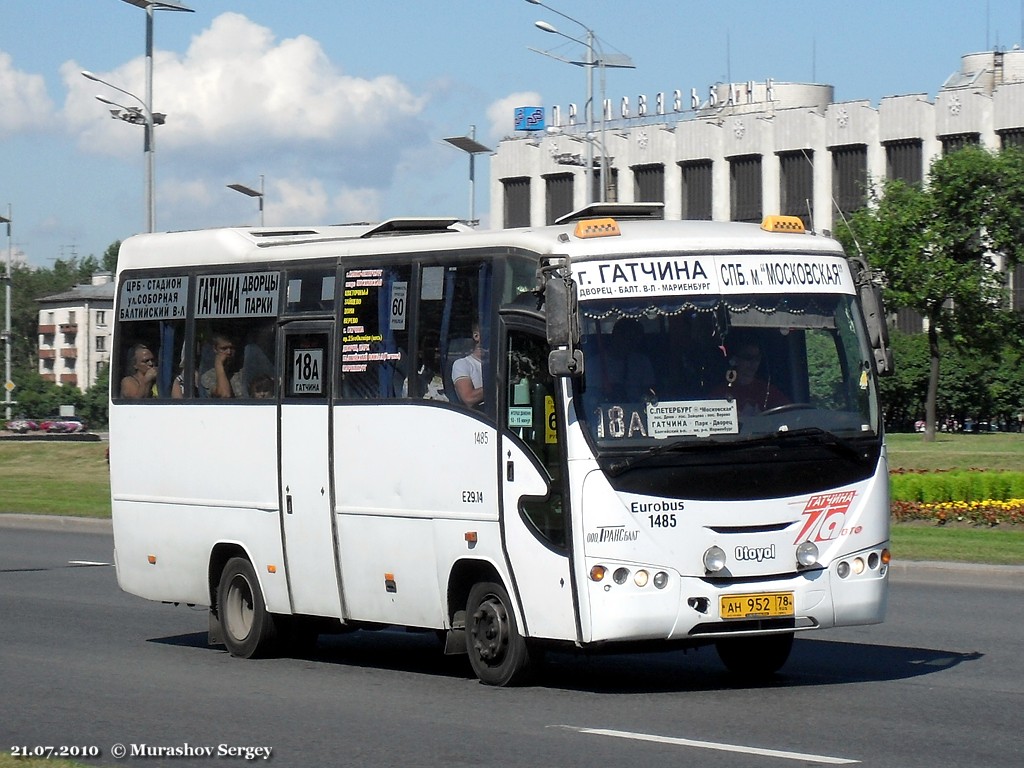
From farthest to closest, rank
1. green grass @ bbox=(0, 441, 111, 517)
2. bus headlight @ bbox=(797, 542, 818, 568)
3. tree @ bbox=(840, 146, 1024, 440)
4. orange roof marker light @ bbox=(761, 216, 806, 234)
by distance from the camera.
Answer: tree @ bbox=(840, 146, 1024, 440) < green grass @ bbox=(0, 441, 111, 517) < orange roof marker light @ bbox=(761, 216, 806, 234) < bus headlight @ bbox=(797, 542, 818, 568)

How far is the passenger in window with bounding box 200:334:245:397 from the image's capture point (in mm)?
13789

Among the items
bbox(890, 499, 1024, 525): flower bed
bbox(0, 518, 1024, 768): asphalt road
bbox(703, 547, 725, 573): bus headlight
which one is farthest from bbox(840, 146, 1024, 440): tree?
bbox(703, 547, 725, 573): bus headlight

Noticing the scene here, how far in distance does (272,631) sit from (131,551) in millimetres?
1824

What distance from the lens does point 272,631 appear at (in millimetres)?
13609

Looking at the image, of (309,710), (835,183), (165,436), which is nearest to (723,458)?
(309,710)

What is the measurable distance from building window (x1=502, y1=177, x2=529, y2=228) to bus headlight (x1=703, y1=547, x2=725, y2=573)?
99742 millimetres

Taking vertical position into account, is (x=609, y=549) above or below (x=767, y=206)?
below

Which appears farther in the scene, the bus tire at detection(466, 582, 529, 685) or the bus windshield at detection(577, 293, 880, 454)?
the bus tire at detection(466, 582, 529, 685)

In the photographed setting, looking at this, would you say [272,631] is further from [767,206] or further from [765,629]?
[767,206]

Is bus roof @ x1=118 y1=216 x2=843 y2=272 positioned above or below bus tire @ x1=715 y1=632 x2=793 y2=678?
above

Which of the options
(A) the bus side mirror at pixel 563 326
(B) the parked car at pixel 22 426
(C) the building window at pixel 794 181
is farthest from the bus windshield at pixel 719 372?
(B) the parked car at pixel 22 426

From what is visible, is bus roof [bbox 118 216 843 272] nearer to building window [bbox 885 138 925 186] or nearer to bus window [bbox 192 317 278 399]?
bus window [bbox 192 317 278 399]

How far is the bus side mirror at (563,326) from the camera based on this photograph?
1054 centimetres

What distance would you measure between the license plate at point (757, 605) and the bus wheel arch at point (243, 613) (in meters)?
4.21
